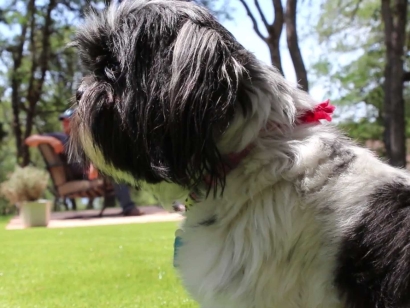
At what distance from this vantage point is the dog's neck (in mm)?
2238

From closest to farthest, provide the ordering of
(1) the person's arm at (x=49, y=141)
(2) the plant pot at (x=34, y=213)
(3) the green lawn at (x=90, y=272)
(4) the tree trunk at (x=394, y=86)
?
(3) the green lawn at (x=90, y=272)
(2) the plant pot at (x=34, y=213)
(4) the tree trunk at (x=394, y=86)
(1) the person's arm at (x=49, y=141)

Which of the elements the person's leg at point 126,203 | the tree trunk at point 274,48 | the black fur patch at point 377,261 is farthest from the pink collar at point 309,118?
the person's leg at point 126,203

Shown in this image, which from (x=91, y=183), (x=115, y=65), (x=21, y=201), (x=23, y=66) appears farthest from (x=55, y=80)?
(x=115, y=65)

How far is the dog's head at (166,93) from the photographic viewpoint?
2.18 m

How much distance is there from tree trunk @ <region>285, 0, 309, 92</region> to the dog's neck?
7356mm

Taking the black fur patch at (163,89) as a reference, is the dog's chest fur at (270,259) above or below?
below

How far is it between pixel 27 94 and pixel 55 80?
4.66 ft

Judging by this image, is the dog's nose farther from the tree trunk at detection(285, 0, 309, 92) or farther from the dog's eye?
the tree trunk at detection(285, 0, 309, 92)

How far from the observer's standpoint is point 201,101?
2.16m

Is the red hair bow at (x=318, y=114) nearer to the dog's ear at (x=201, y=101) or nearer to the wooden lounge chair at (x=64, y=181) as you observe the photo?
the dog's ear at (x=201, y=101)

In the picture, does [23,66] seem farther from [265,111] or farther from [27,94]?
[265,111]

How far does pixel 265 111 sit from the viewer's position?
2236 mm

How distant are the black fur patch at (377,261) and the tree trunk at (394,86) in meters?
9.82

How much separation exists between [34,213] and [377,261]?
1049 cm
